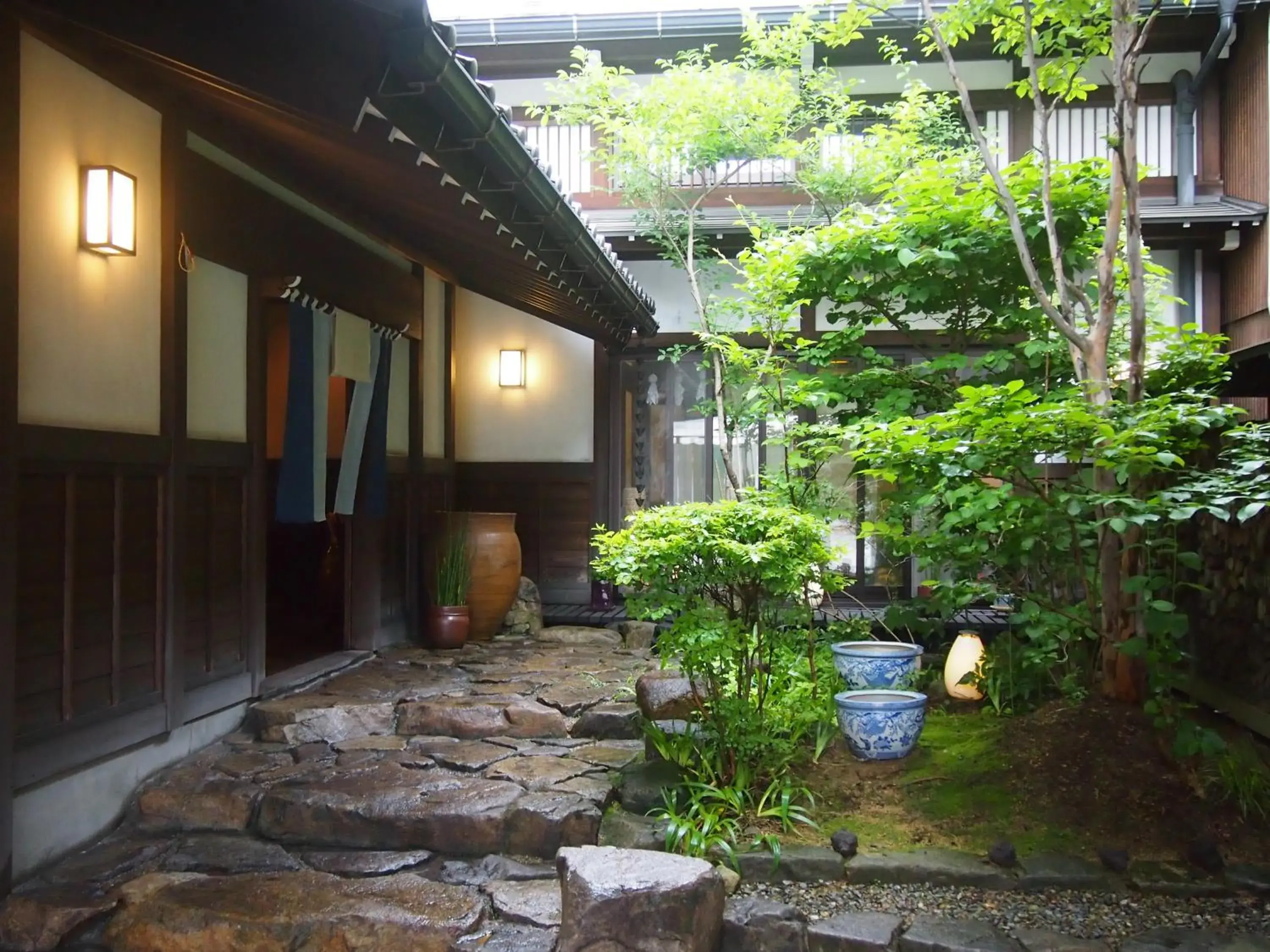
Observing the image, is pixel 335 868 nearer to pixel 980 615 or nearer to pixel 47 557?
pixel 47 557

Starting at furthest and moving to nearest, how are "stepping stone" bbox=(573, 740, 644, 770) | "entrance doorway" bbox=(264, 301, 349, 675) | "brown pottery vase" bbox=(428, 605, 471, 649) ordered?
"entrance doorway" bbox=(264, 301, 349, 675), "brown pottery vase" bbox=(428, 605, 471, 649), "stepping stone" bbox=(573, 740, 644, 770)

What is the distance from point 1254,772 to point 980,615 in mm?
4477

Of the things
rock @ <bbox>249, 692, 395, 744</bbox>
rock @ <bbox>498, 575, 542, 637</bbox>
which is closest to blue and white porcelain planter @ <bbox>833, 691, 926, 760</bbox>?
rock @ <bbox>249, 692, 395, 744</bbox>

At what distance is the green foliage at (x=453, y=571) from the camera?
9.02 metres

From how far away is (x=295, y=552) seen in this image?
1045 cm

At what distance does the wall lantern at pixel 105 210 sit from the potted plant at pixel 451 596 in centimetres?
460

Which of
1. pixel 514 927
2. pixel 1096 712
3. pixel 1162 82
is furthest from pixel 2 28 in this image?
pixel 1162 82

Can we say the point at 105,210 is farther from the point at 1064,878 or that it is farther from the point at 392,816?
the point at 1064,878

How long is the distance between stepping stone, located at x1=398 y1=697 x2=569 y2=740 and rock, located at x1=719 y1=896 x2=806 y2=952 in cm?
243

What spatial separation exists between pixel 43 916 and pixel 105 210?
339cm

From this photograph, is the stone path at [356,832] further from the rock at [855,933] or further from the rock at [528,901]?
the rock at [855,933]

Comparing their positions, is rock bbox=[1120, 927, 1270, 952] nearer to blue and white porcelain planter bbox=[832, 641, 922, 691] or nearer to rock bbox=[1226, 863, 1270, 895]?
rock bbox=[1226, 863, 1270, 895]

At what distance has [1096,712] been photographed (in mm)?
4965

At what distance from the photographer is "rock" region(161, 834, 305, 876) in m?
4.48
